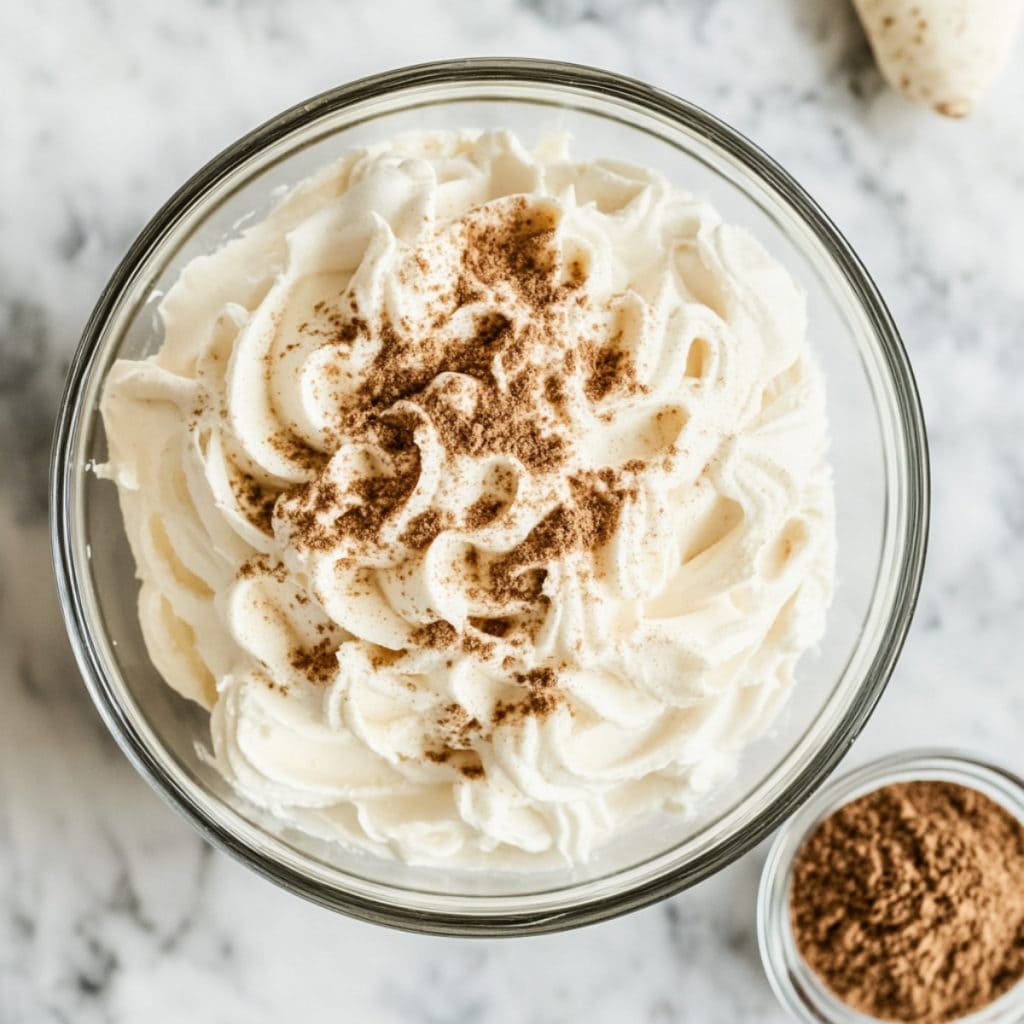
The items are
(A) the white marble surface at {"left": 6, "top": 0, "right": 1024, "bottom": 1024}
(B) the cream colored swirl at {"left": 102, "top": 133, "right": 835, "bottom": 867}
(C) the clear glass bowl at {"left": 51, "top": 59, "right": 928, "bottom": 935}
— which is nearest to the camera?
(B) the cream colored swirl at {"left": 102, "top": 133, "right": 835, "bottom": 867}

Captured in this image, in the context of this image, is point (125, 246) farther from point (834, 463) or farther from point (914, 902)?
point (914, 902)

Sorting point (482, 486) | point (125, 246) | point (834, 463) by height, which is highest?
point (125, 246)

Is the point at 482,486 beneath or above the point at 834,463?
beneath

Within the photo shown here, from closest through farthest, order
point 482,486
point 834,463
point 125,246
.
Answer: point 482,486 → point 834,463 → point 125,246

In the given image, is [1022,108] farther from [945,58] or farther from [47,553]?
[47,553]

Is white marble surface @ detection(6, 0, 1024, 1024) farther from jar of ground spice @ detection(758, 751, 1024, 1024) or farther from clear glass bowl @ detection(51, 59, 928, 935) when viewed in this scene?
clear glass bowl @ detection(51, 59, 928, 935)

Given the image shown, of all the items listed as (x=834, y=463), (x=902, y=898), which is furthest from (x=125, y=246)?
(x=902, y=898)

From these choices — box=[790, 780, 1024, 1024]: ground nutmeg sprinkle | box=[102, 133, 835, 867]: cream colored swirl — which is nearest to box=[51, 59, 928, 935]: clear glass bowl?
box=[102, 133, 835, 867]: cream colored swirl
